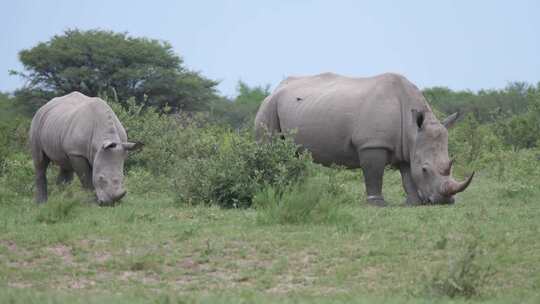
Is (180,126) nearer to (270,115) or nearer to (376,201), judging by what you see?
(270,115)

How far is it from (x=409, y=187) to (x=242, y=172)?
2.33 meters

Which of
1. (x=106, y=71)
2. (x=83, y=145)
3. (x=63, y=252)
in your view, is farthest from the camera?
(x=106, y=71)

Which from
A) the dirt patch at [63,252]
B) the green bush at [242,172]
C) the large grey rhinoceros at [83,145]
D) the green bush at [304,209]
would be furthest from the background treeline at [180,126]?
the dirt patch at [63,252]

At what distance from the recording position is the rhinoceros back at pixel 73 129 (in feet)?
46.9

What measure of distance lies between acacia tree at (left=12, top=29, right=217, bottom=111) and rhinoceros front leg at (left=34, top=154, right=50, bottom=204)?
55.3ft

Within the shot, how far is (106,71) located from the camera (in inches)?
1328

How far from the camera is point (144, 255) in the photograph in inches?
359

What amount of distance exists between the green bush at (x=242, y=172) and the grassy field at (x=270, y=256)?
3.52 feet

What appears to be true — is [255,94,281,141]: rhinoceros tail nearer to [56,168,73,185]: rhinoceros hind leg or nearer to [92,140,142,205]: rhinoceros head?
[92,140,142,205]: rhinoceros head

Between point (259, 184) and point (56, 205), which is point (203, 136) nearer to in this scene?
point (259, 184)

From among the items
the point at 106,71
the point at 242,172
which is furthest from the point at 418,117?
the point at 106,71

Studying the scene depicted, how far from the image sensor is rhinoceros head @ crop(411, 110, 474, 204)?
13.1m

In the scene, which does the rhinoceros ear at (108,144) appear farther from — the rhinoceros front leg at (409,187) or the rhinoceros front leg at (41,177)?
the rhinoceros front leg at (409,187)

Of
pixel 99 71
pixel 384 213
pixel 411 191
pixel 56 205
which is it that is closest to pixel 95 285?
pixel 56 205
